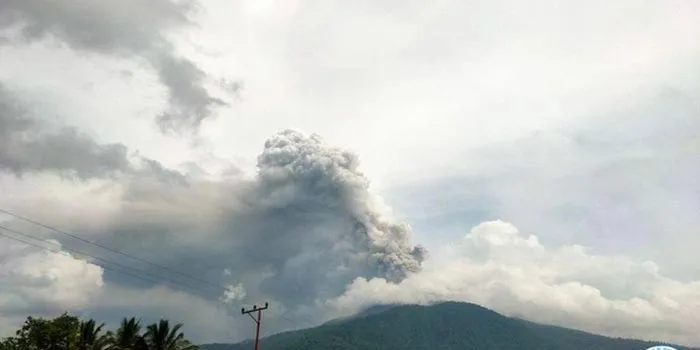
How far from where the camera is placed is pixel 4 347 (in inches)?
2840

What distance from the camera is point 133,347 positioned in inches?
3054

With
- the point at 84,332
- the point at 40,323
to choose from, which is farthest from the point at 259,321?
the point at 40,323

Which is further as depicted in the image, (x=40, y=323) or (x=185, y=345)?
(x=185, y=345)

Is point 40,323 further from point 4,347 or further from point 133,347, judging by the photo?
point 133,347

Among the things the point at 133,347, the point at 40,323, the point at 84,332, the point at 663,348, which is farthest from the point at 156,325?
the point at 663,348

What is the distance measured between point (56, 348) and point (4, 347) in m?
6.00

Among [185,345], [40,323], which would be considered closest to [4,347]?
[40,323]

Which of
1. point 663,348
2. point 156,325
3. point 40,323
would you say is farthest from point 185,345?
point 663,348

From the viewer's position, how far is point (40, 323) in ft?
247

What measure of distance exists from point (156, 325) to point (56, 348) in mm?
12623

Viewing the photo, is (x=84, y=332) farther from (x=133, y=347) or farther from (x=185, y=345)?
(x=185, y=345)

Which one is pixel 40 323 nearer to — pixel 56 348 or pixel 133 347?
pixel 56 348

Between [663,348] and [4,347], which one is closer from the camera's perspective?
[4,347]

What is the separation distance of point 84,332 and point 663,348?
263 ft
